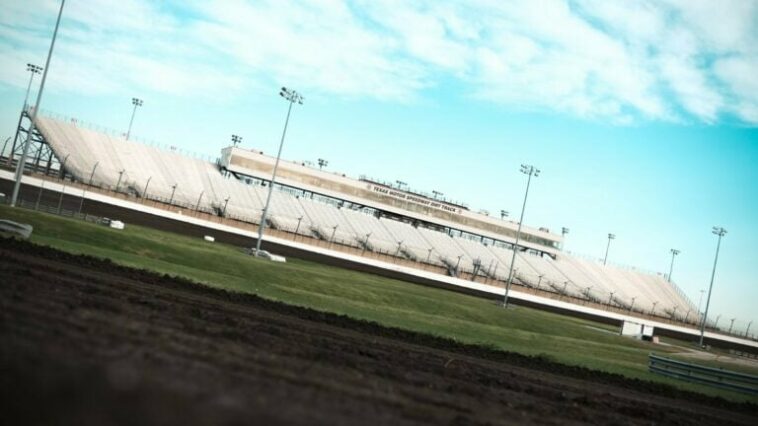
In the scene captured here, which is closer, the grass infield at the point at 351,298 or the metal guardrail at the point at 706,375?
the metal guardrail at the point at 706,375

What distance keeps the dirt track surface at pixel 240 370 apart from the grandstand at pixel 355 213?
43.1m

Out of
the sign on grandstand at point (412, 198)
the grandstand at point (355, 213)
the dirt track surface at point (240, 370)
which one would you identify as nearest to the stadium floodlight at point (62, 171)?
the grandstand at point (355, 213)

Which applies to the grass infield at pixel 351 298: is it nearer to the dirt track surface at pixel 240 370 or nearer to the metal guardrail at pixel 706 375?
the metal guardrail at pixel 706 375

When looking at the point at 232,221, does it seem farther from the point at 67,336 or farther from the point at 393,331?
the point at 67,336

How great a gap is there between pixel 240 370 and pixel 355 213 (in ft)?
239

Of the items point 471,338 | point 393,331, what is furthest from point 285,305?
point 471,338

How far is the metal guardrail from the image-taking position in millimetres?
23572

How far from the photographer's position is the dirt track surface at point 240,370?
6.80 metres

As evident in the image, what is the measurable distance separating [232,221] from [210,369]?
174 feet

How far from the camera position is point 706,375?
25.0 m

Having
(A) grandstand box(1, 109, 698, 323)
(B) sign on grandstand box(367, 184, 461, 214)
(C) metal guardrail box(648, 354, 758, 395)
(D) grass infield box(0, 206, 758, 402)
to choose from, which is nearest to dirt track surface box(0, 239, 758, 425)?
(D) grass infield box(0, 206, 758, 402)

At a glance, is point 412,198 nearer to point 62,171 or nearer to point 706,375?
Result: point 62,171

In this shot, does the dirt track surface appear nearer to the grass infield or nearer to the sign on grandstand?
the grass infield

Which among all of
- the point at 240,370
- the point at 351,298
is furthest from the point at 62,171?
the point at 240,370
